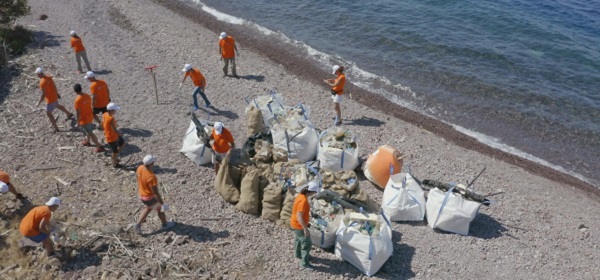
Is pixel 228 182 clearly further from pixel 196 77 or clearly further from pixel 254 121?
pixel 196 77

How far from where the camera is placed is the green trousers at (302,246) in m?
8.13

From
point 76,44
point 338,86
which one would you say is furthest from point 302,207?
point 76,44

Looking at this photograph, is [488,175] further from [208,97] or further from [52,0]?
[52,0]

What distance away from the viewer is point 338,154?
34.7ft

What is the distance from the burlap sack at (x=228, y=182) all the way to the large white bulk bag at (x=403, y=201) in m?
3.30

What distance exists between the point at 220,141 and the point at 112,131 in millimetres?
2547

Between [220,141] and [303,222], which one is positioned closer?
[303,222]

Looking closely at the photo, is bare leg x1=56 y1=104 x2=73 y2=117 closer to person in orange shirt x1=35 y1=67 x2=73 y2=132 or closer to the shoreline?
person in orange shirt x1=35 y1=67 x2=73 y2=132

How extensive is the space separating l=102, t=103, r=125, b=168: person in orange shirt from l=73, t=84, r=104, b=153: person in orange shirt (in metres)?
0.82

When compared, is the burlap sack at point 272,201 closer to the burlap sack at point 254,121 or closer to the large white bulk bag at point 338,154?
the large white bulk bag at point 338,154

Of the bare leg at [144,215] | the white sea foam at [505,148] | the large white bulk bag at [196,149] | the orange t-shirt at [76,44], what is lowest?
the white sea foam at [505,148]

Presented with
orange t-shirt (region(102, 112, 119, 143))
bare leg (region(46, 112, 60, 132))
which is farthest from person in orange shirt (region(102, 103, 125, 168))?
bare leg (region(46, 112, 60, 132))

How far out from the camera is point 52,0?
22.1 meters

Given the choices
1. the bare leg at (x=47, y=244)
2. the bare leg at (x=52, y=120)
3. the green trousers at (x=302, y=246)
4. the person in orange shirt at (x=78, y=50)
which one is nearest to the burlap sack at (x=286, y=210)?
the green trousers at (x=302, y=246)
